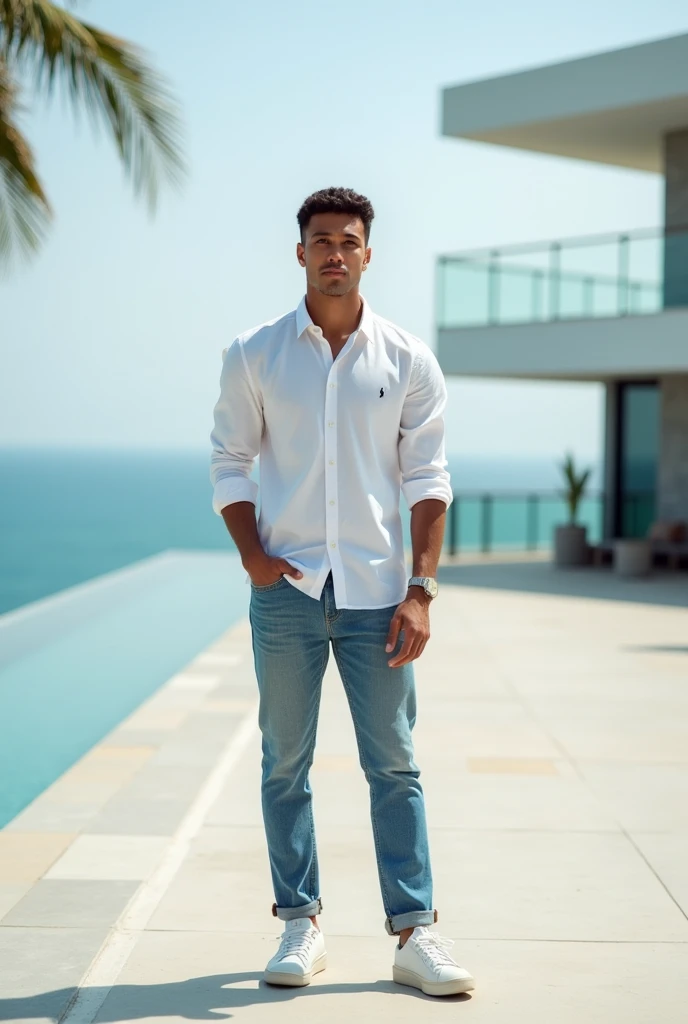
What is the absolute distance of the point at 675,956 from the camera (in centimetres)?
358

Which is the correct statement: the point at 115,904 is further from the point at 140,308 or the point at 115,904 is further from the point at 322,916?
the point at 140,308

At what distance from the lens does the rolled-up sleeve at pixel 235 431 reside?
3.41m

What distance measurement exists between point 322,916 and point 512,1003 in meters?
0.84

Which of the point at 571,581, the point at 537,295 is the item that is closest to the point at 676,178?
the point at 537,295

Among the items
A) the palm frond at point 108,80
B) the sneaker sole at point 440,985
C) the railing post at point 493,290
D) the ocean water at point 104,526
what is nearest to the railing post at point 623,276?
the railing post at point 493,290

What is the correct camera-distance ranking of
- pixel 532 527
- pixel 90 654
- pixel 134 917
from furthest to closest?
pixel 532 527 → pixel 90 654 → pixel 134 917

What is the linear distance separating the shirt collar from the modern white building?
41.4 ft

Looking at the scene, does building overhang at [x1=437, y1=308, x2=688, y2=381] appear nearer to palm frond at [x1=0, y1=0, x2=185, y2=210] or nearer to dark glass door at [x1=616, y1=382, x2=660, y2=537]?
dark glass door at [x1=616, y1=382, x2=660, y2=537]

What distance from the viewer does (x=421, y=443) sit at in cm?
346

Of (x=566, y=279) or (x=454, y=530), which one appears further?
(x=454, y=530)

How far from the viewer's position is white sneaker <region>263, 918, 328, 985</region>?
330 cm

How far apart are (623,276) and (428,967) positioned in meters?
13.7

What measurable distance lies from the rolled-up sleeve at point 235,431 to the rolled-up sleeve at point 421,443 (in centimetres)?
39

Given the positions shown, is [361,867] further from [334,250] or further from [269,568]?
[334,250]
